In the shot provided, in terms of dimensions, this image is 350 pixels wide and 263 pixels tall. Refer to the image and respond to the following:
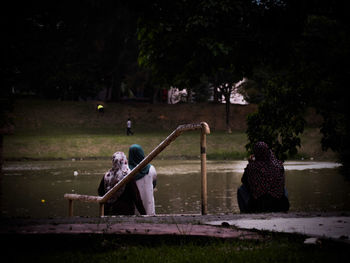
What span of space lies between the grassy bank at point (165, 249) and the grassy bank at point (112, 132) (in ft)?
67.5

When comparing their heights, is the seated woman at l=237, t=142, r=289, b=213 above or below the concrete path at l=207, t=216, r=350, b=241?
→ above

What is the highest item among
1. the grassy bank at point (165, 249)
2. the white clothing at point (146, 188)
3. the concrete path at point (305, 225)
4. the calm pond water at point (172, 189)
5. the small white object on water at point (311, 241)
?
the white clothing at point (146, 188)

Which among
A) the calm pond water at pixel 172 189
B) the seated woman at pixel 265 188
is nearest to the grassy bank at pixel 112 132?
the calm pond water at pixel 172 189

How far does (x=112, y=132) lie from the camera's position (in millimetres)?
45281

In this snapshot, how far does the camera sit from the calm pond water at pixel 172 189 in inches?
508

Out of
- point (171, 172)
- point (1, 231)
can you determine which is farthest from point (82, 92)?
point (1, 231)

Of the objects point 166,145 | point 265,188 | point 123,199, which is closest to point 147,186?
point 123,199

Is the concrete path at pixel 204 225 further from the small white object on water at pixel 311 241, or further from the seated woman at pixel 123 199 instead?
the seated woman at pixel 123 199

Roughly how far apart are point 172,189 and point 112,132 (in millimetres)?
28750

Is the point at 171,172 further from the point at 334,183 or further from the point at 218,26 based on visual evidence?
the point at 218,26

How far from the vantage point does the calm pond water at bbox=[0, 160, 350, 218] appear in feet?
42.3

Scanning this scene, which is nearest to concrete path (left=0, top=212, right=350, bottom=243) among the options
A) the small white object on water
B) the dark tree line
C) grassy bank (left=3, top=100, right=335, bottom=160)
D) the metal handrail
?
the small white object on water

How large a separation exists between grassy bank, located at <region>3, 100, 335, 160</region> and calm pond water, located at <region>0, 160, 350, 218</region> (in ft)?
17.1

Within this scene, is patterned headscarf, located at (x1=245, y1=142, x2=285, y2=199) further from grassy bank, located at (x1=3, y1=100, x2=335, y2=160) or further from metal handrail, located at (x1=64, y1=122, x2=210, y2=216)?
grassy bank, located at (x1=3, y1=100, x2=335, y2=160)
